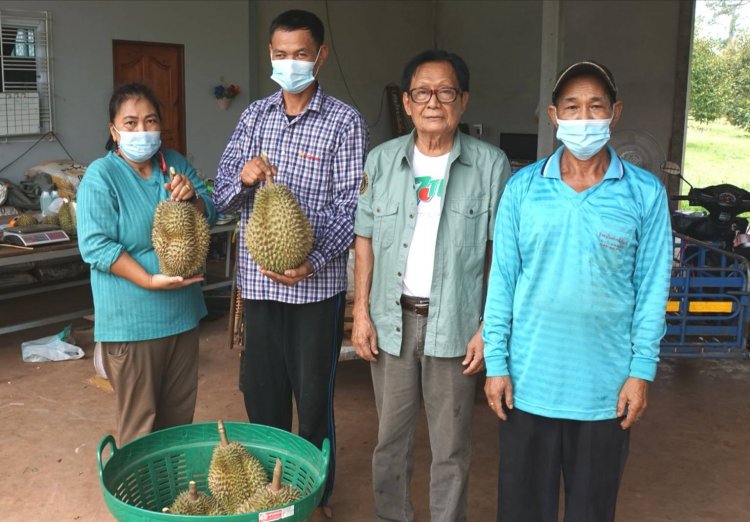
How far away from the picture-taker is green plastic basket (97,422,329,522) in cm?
204

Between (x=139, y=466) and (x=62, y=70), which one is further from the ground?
(x=62, y=70)

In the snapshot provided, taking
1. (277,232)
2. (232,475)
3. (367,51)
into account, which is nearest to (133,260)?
(277,232)

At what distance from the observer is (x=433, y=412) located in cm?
231

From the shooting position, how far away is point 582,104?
1914 mm

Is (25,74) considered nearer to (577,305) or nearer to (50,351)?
(50,351)

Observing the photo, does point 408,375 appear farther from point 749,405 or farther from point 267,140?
point 749,405

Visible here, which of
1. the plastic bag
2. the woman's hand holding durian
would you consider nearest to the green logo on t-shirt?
the woman's hand holding durian

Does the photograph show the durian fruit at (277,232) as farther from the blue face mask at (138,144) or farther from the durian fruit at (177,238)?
the blue face mask at (138,144)

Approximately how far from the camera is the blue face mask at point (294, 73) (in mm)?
2395

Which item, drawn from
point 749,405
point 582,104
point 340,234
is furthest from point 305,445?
point 749,405

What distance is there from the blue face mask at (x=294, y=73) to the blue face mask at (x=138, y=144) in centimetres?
43

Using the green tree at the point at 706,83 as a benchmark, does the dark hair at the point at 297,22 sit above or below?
below

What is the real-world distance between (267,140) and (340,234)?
411mm

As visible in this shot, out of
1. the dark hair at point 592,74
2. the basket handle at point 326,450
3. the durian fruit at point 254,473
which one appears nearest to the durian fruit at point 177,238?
the durian fruit at point 254,473
